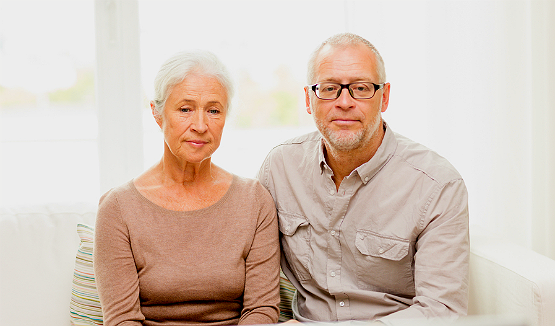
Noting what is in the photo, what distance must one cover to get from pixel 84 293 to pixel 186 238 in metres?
0.46

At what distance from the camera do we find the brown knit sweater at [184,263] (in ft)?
4.75

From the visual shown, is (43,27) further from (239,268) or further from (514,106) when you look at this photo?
(514,106)

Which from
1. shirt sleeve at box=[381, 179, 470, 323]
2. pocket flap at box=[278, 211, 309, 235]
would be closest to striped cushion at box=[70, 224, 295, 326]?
pocket flap at box=[278, 211, 309, 235]

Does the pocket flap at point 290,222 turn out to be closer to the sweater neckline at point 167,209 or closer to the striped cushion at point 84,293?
the sweater neckline at point 167,209

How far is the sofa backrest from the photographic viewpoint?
173 cm

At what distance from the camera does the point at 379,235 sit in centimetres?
154

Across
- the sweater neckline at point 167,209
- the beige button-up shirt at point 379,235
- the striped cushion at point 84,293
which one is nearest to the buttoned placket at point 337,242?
the beige button-up shirt at point 379,235

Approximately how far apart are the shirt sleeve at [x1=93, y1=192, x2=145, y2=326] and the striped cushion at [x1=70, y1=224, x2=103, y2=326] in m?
0.26

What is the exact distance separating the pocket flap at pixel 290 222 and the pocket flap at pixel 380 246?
0.19m

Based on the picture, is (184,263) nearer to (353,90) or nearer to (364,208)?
(364,208)

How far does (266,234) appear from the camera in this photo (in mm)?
1589

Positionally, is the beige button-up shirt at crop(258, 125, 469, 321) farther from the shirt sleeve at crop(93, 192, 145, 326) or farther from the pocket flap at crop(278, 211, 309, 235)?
the shirt sleeve at crop(93, 192, 145, 326)

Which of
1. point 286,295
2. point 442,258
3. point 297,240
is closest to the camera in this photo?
point 442,258

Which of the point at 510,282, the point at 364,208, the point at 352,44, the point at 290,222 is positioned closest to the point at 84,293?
the point at 290,222
